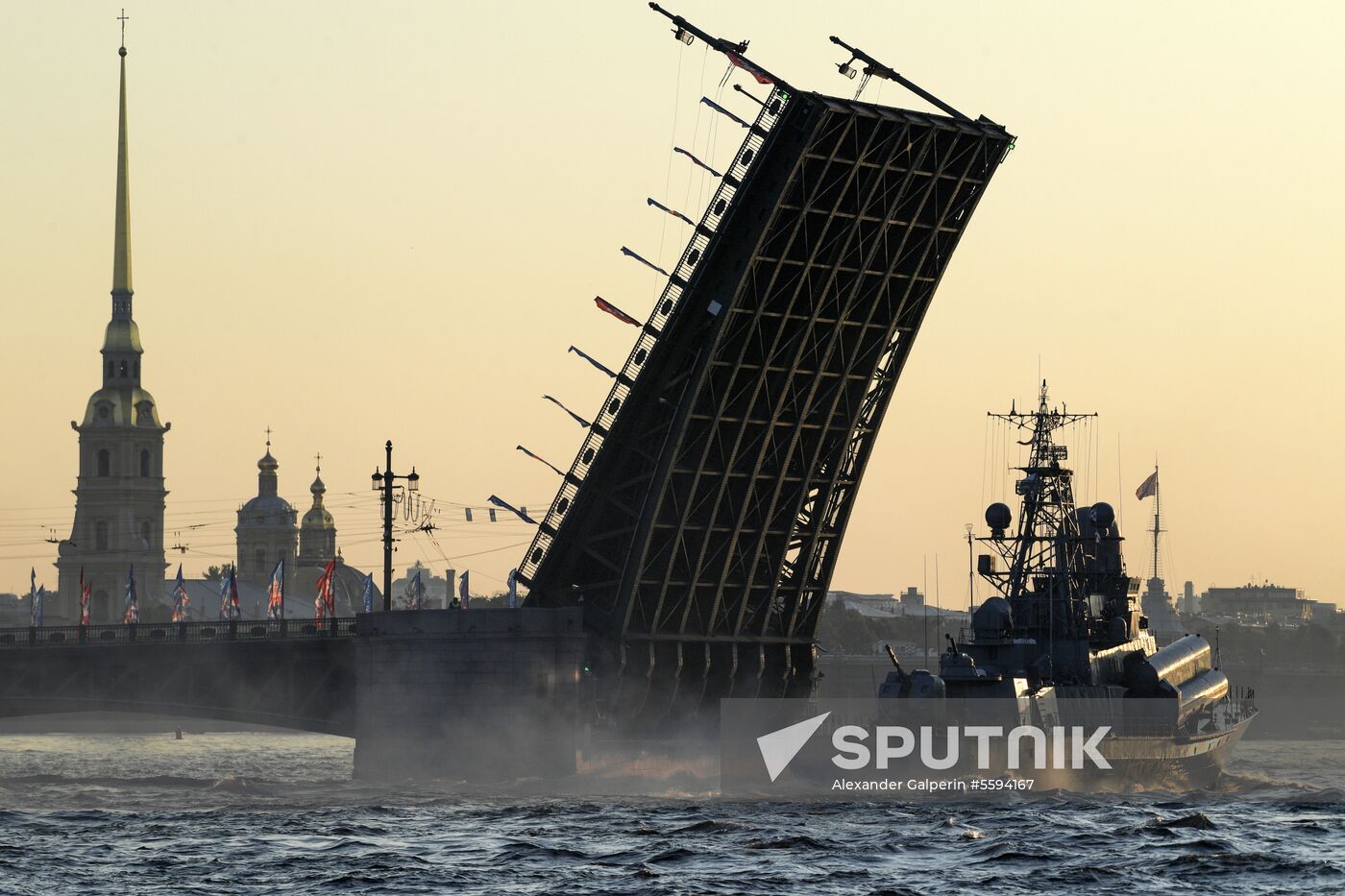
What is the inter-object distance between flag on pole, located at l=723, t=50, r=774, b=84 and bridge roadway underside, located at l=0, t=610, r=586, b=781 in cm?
1650

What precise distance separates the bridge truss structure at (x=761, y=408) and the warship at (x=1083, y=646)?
5590mm

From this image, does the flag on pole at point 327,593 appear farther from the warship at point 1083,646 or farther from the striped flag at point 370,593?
the warship at point 1083,646

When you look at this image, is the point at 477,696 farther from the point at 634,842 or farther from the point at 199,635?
the point at 634,842

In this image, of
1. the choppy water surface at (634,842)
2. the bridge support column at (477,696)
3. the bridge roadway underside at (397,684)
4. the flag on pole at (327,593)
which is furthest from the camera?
the flag on pole at (327,593)

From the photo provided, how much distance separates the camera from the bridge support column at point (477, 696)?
6291cm

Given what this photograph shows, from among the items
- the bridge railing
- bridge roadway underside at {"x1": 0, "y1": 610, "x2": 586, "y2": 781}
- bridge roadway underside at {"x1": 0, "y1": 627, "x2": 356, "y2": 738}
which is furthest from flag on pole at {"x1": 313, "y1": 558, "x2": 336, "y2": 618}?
bridge roadway underside at {"x1": 0, "y1": 627, "x2": 356, "y2": 738}

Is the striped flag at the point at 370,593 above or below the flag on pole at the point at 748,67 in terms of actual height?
below

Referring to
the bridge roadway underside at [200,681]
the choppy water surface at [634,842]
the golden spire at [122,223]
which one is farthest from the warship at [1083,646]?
the golden spire at [122,223]

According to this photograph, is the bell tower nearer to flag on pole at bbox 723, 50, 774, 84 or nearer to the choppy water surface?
the choppy water surface

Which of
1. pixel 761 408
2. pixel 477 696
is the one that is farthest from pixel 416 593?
pixel 761 408

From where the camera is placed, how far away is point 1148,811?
58594 mm

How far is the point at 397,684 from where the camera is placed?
2552 inches

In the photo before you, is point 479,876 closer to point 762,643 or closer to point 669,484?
point 669,484

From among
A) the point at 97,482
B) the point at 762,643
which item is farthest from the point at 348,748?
the point at 97,482
